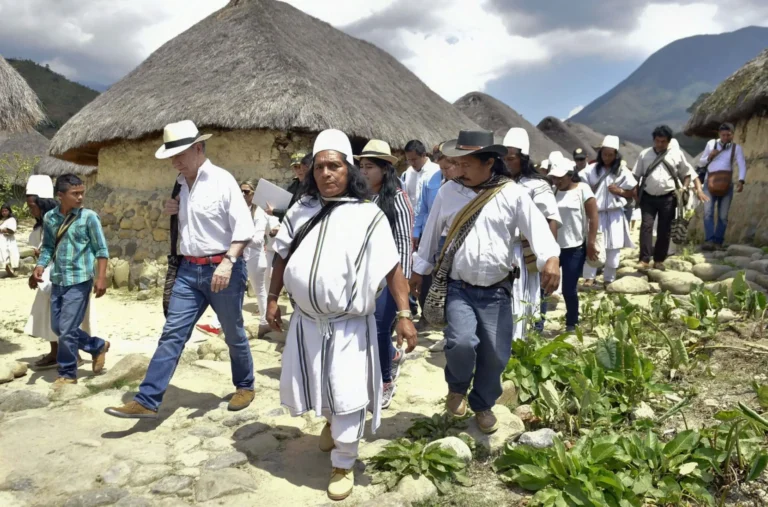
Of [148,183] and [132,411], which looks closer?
[132,411]

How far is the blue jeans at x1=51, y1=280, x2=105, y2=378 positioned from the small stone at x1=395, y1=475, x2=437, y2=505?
273 cm

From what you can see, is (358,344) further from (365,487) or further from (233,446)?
(233,446)

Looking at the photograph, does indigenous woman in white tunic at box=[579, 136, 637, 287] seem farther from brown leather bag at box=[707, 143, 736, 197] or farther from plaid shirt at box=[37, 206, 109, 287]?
plaid shirt at box=[37, 206, 109, 287]

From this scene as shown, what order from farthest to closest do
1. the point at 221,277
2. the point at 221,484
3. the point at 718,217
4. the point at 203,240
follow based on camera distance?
the point at 718,217, the point at 203,240, the point at 221,277, the point at 221,484

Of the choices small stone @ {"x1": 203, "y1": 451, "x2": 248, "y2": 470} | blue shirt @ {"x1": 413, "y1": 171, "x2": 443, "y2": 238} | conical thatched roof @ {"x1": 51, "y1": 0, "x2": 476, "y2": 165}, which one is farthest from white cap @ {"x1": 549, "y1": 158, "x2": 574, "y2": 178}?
conical thatched roof @ {"x1": 51, "y1": 0, "x2": 476, "y2": 165}

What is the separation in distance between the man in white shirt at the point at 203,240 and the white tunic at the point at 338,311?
2.96 feet

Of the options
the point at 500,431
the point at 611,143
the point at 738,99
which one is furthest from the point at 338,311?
the point at 738,99

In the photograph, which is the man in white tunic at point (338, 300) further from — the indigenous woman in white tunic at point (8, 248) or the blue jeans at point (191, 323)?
the indigenous woman in white tunic at point (8, 248)

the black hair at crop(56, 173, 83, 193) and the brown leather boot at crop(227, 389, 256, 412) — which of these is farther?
the black hair at crop(56, 173, 83, 193)

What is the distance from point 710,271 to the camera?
670 cm

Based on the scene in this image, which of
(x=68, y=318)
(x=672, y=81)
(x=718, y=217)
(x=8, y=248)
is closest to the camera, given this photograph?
(x=68, y=318)

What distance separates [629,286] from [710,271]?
1.02 meters

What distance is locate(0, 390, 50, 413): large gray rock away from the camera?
3.71 m

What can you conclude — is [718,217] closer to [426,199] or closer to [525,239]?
[426,199]
